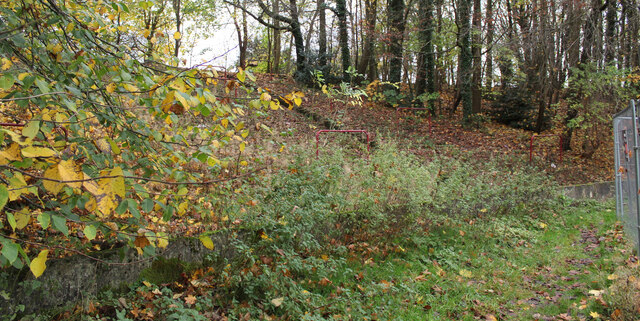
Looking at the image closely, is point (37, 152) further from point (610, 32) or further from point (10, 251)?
point (610, 32)

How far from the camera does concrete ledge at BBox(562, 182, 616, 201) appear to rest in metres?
Answer: 12.0

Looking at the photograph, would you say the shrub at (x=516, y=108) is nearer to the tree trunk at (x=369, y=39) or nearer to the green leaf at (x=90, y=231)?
the tree trunk at (x=369, y=39)

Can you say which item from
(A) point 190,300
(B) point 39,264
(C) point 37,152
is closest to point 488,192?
(A) point 190,300

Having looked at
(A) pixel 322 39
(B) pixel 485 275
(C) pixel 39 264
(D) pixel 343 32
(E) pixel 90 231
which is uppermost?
(D) pixel 343 32

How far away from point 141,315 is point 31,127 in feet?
8.66

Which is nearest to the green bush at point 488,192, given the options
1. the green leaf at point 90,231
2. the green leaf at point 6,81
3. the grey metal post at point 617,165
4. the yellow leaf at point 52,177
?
the grey metal post at point 617,165

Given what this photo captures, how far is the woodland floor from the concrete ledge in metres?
0.63

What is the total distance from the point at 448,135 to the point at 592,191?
499cm

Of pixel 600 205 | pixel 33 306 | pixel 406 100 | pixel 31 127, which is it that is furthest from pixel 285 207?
pixel 406 100

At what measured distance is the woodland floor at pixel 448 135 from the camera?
1352cm

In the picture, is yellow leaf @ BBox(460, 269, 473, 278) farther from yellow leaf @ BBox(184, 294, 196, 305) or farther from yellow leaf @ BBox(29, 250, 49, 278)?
yellow leaf @ BBox(29, 250, 49, 278)

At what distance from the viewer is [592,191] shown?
499 inches

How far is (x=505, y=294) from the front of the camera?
522 centimetres

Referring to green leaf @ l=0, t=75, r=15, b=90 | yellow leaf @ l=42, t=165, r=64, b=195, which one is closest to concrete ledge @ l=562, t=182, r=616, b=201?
yellow leaf @ l=42, t=165, r=64, b=195
